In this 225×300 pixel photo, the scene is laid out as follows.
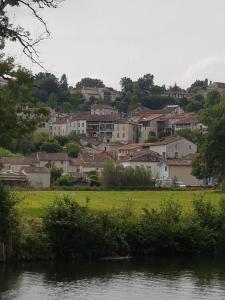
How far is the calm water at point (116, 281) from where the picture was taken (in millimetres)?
28578

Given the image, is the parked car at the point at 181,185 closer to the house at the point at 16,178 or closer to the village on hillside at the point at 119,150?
the village on hillside at the point at 119,150

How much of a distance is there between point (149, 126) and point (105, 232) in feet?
454

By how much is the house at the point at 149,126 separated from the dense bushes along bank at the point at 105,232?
130881 millimetres

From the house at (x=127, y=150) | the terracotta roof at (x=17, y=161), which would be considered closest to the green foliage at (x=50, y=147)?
the house at (x=127, y=150)

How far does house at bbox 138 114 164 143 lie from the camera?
577ft

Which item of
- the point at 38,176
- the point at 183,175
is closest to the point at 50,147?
the point at 183,175

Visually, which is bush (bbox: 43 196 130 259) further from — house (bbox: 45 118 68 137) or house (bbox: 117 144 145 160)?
house (bbox: 45 118 68 137)

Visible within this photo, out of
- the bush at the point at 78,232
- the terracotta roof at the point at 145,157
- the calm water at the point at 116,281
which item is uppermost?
the terracotta roof at the point at 145,157

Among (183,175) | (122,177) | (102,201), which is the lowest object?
(102,201)

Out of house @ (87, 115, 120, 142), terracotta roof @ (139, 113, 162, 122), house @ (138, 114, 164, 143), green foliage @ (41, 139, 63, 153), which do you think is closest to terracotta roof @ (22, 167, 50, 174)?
green foliage @ (41, 139, 63, 153)

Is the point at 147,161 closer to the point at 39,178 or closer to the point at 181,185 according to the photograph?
the point at 181,185

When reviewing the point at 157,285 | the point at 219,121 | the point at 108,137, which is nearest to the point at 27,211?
the point at 157,285

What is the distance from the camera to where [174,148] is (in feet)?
445

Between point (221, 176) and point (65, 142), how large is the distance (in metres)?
79.7
